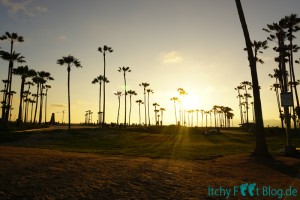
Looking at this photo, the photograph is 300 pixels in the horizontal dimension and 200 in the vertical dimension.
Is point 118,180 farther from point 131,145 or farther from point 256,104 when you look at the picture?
point 131,145

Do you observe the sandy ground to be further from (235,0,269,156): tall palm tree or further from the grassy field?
the grassy field

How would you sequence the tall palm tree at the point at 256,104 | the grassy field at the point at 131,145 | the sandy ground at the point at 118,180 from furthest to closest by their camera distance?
the grassy field at the point at 131,145 < the tall palm tree at the point at 256,104 < the sandy ground at the point at 118,180

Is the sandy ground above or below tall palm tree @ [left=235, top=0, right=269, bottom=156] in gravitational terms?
below

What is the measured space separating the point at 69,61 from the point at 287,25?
41639 millimetres

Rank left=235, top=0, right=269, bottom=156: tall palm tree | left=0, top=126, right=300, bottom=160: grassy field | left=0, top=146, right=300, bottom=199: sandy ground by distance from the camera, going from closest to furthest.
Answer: left=0, top=146, right=300, bottom=199: sandy ground
left=235, top=0, right=269, bottom=156: tall palm tree
left=0, top=126, right=300, bottom=160: grassy field

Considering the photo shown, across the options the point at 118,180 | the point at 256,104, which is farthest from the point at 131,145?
the point at 118,180

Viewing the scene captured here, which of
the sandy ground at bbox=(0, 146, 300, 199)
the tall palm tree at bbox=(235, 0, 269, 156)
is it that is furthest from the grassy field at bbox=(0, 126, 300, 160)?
the sandy ground at bbox=(0, 146, 300, 199)

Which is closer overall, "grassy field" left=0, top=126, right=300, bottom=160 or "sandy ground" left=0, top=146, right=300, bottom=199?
"sandy ground" left=0, top=146, right=300, bottom=199

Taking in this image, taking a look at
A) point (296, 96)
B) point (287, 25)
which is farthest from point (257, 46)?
point (296, 96)

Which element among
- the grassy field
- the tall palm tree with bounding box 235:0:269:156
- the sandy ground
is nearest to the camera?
the sandy ground

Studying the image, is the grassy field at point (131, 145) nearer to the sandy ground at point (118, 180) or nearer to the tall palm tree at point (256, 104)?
the tall palm tree at point (256, 104)

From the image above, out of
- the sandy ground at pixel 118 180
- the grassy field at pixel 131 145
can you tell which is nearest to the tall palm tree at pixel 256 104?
the grassy field at pixel 131 145

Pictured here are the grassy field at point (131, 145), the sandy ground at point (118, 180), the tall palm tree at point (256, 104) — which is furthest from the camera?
the grassy field at point (131, 145)

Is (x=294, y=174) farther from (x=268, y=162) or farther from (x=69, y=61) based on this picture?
(x=69, y=61)
